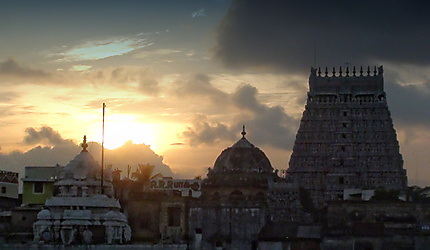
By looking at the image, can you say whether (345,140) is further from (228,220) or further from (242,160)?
(228,220)

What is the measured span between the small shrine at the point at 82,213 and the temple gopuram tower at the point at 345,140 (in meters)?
38.7

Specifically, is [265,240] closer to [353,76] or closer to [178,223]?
[178,223]

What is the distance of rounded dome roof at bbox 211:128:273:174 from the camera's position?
12288 cm

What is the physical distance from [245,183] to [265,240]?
1190 cm

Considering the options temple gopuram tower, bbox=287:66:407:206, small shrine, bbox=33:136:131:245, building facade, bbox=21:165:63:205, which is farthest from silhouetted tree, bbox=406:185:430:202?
building facade, bbox=21:165:63:205

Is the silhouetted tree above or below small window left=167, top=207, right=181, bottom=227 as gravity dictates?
above

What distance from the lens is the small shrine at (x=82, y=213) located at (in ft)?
346

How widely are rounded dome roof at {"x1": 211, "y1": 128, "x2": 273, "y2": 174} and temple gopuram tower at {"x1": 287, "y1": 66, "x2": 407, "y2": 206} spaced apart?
1620 cm

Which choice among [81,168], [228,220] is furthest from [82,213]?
[228,220]

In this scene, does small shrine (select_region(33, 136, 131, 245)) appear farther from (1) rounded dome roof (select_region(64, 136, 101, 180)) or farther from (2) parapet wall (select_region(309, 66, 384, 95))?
(2) parapet wall (select_region(309, 66, 384, 95))

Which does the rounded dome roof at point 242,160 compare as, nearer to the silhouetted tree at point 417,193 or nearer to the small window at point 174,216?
the small window at point 174,216

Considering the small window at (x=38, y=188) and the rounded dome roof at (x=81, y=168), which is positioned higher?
the rounded dome roof at (x=81, y=168)

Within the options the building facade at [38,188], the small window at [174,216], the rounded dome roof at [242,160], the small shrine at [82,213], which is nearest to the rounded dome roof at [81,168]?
the small shrine at [82,213]

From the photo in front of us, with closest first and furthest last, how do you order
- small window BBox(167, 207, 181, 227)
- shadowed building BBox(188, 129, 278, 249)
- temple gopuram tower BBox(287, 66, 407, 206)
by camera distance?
shadowed building BBox(188, 129, 278, 249), small window BBox(167, 207, 181, 227), temple gopuram tower BBox(287, 66, 407, 206)
